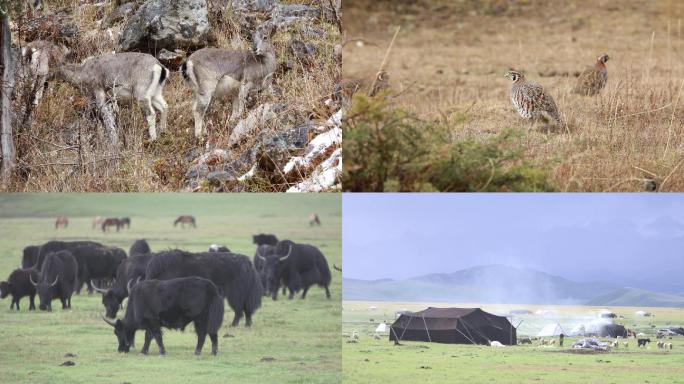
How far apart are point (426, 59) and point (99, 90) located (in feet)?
34.8

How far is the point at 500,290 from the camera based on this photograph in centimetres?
772

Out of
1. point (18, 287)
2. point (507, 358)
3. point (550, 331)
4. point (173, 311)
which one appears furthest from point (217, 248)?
point (550, 331)

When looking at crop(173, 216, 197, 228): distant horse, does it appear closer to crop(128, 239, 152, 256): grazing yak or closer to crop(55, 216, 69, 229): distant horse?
crop(128, 239, 152, 256): grazing yak

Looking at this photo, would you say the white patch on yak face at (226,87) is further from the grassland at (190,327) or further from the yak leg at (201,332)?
the yak leg at (201,332)

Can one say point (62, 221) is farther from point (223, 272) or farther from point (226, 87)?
point (226, 87)

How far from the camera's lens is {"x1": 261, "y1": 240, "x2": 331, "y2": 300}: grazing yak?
7848mm

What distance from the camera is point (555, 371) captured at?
754 cm

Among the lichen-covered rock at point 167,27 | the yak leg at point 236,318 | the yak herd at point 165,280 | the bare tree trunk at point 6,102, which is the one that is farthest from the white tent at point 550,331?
the bare tree trunk at point 6,102

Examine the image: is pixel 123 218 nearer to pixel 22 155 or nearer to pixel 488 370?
pixel 22 155

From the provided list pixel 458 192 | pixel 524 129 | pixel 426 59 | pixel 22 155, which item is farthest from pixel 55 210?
pixel 426 59

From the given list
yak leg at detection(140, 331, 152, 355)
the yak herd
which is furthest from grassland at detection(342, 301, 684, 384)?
yak leg at detection(140, 331, 152, 355)

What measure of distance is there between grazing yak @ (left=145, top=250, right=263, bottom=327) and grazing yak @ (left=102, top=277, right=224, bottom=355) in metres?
0.06

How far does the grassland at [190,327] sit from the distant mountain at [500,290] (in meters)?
0.32

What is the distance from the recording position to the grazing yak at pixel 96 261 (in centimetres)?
804
